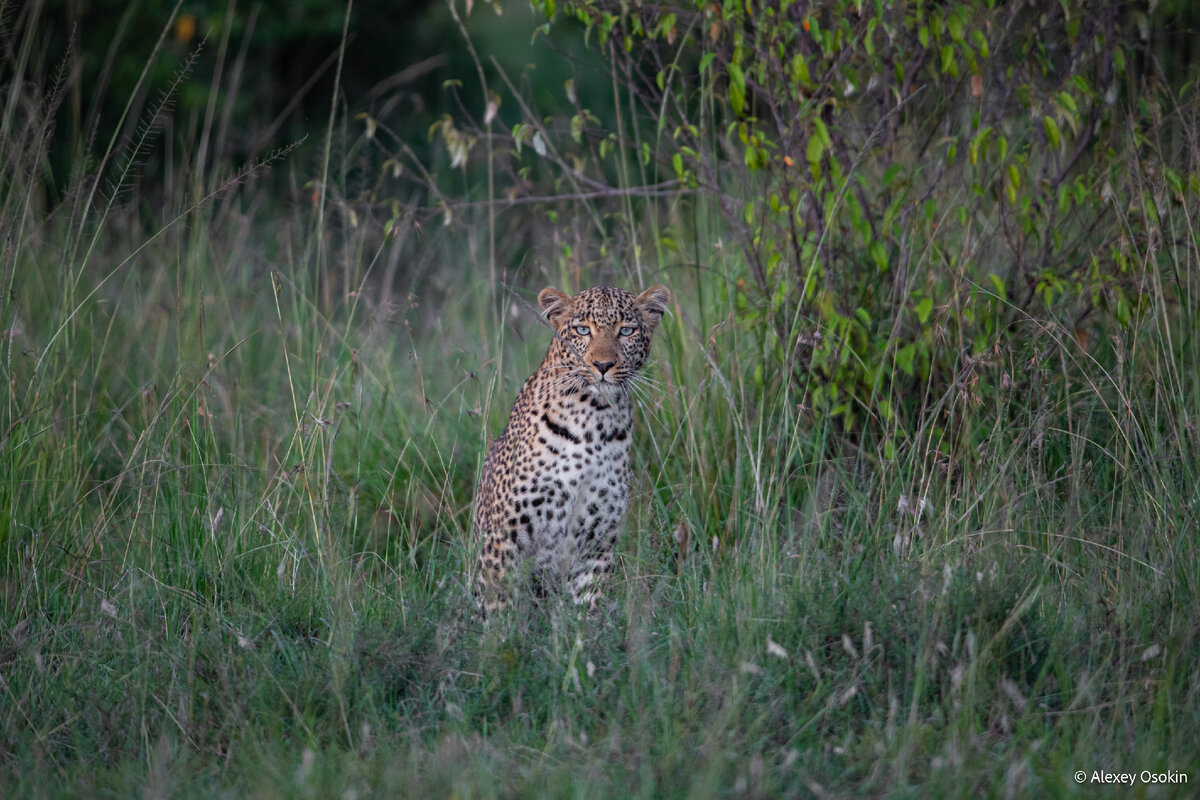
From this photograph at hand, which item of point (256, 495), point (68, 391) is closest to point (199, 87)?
point (68, 391)

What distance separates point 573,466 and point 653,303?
2.89 feet

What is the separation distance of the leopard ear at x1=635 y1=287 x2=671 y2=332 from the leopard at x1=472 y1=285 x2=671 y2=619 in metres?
0.13

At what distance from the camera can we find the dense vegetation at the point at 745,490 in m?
3.44

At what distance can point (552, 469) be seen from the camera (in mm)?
4988

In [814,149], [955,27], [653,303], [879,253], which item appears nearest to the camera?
[955,27]

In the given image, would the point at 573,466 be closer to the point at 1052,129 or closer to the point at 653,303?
the point at 653,303

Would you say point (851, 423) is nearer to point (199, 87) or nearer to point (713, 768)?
point (713, 768)

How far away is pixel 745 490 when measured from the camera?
541 cm

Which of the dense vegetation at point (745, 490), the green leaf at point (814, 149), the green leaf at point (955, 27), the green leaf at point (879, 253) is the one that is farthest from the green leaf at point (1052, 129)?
the green leaf at point (814, 149)

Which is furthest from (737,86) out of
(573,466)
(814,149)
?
(573,466)

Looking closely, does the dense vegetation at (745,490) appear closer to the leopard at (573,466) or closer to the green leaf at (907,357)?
the green leaf at (907,357)

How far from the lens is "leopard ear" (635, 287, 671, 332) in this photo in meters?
5.32

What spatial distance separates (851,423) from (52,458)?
362 centimetres

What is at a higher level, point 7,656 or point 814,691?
point 814,691
